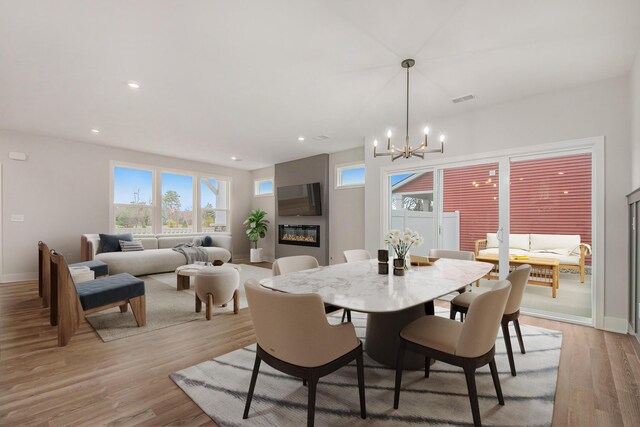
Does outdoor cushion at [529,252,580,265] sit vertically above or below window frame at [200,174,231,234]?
below

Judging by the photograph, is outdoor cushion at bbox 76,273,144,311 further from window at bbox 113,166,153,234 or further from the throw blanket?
window at bbox 113,166,153,234

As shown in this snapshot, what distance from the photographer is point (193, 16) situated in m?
2.14

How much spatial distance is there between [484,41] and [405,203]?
2665mm

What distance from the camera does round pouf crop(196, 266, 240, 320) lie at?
3312mm

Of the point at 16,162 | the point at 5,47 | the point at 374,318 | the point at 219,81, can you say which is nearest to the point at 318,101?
the point at 219,81

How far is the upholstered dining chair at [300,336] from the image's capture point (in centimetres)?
132

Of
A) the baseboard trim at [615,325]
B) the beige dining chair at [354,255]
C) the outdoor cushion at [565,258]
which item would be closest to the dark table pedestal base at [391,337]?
the beige dining chair at [354,255]

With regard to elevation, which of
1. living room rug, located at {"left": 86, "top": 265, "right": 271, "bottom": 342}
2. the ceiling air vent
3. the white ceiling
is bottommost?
living room rug, located at {"left": 86, "top": 265, "right": 271, "bottom": 342}

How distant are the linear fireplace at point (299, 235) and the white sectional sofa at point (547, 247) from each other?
3414 mm

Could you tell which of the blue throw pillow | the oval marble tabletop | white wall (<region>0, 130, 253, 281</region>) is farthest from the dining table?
white wall (<region>0, 130, 253, 281</region>)

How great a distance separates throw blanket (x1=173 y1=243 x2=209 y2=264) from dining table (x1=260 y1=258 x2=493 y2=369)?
454 cm

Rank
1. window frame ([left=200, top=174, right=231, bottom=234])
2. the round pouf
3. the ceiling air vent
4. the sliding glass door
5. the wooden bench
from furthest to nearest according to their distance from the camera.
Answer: window frame ([left=200, top=174, right=231, bottom=234]), the sliding glass door, the ceiling air vent, the round pouf, the wooden bench

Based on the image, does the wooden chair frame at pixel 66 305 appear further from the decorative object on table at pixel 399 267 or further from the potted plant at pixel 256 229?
the potted plant at pixel 256 229

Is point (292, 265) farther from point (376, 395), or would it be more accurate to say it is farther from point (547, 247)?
point (547, 247)
